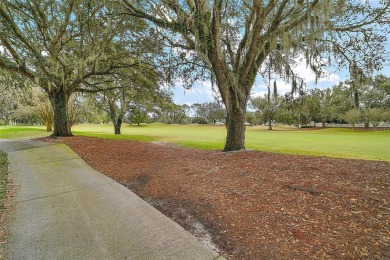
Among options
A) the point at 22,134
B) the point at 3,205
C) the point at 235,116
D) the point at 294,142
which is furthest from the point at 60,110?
the point at 294,142

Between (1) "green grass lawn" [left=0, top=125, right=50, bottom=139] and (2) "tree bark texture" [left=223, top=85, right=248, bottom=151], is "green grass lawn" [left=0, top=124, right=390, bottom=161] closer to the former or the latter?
(1) "green grass lawn" [left=0, top=125, right=50, bottom=139]

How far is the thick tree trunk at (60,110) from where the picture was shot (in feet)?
46.9

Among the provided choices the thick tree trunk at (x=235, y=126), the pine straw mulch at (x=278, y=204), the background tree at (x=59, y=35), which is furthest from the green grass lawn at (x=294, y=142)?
the background tree at (x=59, y=35)

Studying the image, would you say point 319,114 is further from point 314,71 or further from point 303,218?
point 303,218

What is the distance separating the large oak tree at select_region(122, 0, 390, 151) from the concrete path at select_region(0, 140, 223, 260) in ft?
16.1

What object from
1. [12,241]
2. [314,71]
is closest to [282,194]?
[12,241]

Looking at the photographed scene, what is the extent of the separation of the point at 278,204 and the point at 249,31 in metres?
6.39

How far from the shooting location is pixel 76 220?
3320 millimetres

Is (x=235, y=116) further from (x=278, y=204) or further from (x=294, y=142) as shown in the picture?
(x=294, y=142)

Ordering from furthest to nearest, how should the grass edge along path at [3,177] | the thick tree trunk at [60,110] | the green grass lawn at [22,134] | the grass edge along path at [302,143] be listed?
the green grass lawn at [22,134], the thick tree trunk at [60,110], the grass edge along path at [302,143], the grass edge along path at [3,177]

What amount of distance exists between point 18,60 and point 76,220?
31.7ft

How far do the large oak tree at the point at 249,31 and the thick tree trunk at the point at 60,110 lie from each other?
909cm

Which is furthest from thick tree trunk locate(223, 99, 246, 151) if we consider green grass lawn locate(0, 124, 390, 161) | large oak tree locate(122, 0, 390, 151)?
green grass lawn locate(0, 124, 390, 161)

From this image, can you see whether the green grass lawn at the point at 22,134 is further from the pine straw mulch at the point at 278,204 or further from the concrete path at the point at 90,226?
the pine straw mulch at the point at 278,204
